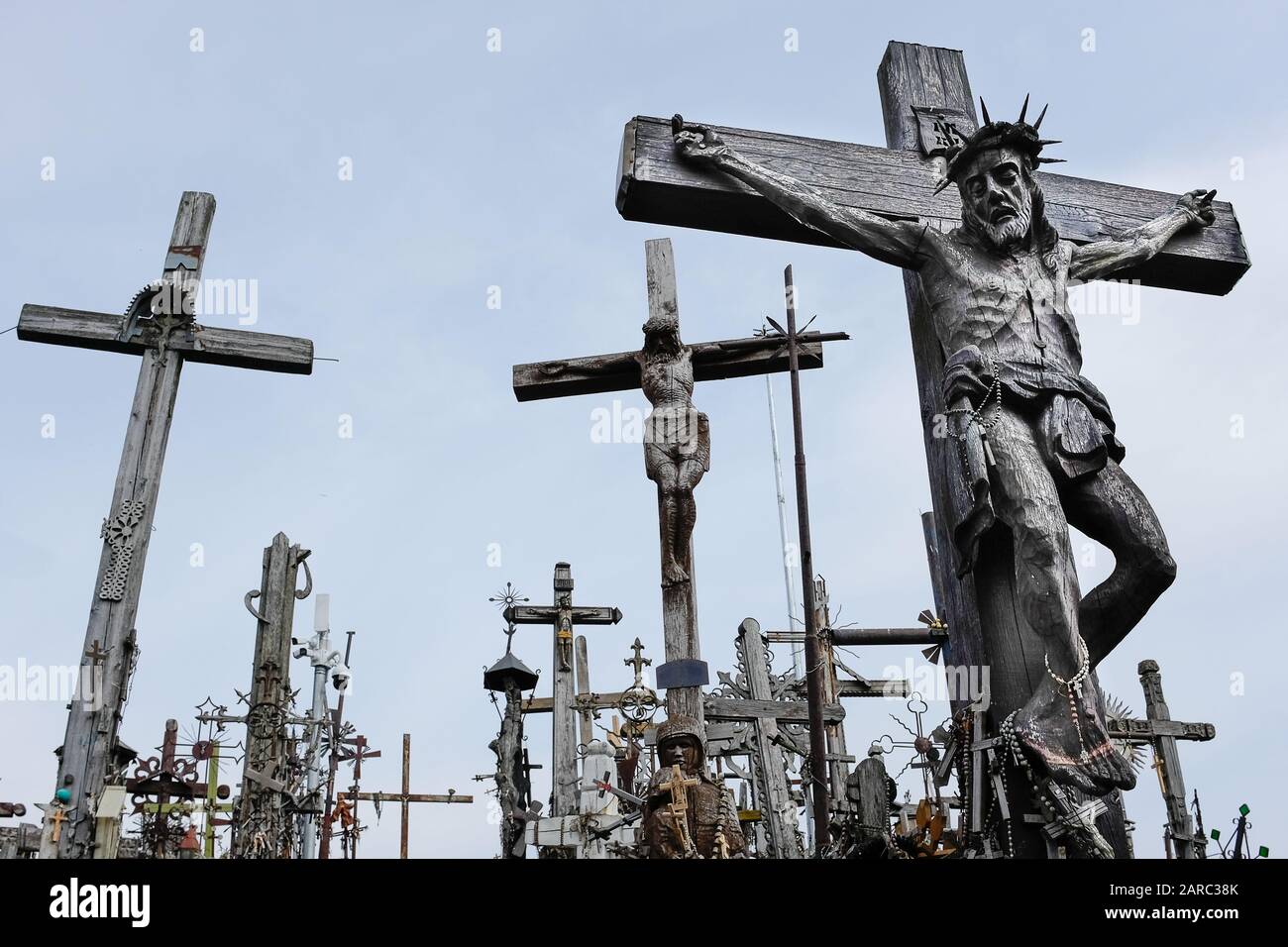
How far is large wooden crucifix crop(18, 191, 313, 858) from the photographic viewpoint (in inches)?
263

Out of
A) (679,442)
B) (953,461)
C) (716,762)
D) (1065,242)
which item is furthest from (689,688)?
(716,762)

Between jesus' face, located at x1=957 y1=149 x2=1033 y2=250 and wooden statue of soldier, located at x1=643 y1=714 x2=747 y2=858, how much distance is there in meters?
2.83

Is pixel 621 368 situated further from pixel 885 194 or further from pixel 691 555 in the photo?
pixel 885 194

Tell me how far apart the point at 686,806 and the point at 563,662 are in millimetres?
8423

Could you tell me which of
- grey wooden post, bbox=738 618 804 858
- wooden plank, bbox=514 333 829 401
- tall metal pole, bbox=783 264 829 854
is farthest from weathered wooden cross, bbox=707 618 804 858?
Result: wooden plank, bbox=514 333 829 401

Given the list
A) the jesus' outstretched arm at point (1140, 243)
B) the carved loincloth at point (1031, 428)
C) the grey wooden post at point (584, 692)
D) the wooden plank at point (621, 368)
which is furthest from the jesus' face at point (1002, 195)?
the grey wooden post at point (584, 692)

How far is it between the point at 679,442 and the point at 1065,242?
2662 millimetres

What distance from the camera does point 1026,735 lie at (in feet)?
12.0

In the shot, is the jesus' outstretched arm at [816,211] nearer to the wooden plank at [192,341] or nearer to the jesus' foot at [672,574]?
the jesus' foot at [672,574]

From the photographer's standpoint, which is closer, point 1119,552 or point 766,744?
point 1119,552

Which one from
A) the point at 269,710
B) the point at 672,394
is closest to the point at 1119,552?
the point at 672,394

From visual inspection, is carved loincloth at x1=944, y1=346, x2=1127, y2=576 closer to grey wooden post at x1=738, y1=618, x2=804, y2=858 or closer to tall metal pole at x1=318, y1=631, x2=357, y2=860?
grey wooden post at x1=738, y1=618, x2=804, y2=858

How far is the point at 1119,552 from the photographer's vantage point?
411cm
